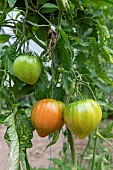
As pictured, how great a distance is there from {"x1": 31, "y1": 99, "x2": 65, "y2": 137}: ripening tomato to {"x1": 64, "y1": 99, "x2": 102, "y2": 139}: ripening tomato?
0.02 meters

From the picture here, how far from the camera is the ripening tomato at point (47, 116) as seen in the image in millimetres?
542

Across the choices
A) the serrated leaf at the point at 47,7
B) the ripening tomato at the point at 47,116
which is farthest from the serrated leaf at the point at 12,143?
the serrated leaf at the point at 47,7

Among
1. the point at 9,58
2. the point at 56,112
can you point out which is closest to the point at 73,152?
the point at 56,112

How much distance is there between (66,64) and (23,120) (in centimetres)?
14

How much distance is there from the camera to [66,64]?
62cm

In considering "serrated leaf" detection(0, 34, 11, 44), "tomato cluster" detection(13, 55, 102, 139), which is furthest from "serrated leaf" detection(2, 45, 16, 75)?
"serrated leaf" detection(0, 34, 11, 44)

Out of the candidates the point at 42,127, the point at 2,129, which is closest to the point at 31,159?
the point at 2,129

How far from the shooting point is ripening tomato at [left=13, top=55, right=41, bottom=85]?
56cm

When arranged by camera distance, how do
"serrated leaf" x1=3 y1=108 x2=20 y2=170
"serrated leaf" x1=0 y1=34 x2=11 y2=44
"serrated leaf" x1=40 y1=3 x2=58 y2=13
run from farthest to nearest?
1. "serrated leaf" x1=0 y1=34 x2=11 y2=44
2. "serrated leaf" x1=40 y1=3 x2=58 y2=13
3. "serrated leaf" x1=3 y1=108 x2=20 y2=170

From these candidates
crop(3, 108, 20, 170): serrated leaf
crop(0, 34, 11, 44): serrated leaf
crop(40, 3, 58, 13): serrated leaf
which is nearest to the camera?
crop(3, 108, 20, 170): serrated leaf

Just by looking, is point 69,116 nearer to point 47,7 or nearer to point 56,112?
point 56,112

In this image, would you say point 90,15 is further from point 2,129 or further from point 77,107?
point 2,129

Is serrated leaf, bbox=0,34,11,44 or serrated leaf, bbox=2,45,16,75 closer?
serrated leaf, bbox=2,45,16,75

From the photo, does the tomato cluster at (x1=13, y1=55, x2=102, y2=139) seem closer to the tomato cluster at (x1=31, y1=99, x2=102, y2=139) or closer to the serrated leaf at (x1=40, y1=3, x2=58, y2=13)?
the tomato cluster at (x1=31, y1=99, x2=102, y2=139)
